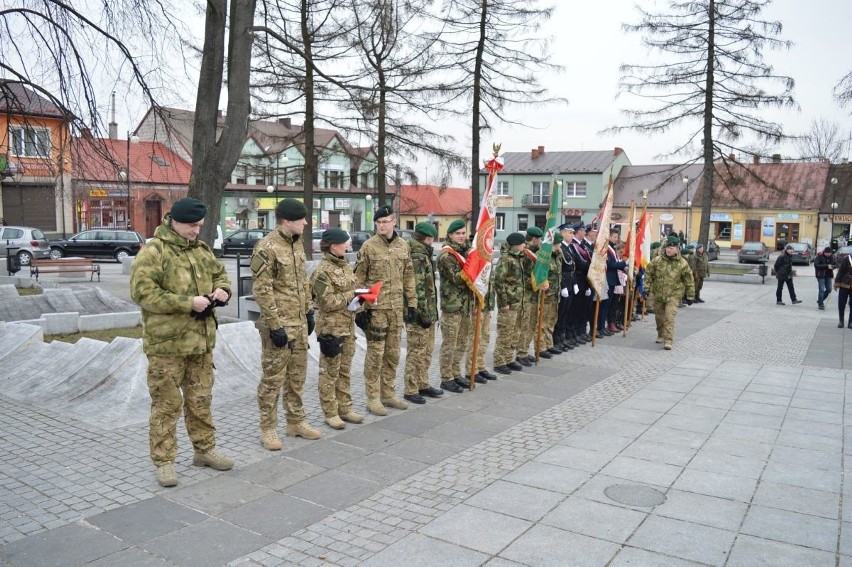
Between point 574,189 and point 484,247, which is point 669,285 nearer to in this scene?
point 484,247

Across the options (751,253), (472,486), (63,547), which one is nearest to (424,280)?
(472,486)

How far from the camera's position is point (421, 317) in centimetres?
771

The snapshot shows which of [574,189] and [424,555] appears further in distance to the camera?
[574,189]

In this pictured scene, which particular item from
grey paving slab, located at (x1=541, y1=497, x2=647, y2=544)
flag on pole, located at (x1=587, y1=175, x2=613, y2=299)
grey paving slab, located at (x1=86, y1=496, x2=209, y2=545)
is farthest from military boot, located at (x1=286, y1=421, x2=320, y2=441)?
flag on pole, located at (x1=587, y1=175, x2=613, y2=299)

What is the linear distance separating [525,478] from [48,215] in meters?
41.8

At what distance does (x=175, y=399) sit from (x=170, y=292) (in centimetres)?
82

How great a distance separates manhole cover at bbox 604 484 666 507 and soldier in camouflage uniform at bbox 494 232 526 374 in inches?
164

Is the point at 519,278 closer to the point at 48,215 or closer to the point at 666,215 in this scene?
the point at 48,215

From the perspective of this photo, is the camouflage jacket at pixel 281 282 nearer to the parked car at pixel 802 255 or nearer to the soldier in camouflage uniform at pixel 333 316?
the soldier in camouflage uniform at pixel 333 316

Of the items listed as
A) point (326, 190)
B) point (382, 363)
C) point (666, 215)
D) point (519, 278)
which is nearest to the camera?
point (382, 363)

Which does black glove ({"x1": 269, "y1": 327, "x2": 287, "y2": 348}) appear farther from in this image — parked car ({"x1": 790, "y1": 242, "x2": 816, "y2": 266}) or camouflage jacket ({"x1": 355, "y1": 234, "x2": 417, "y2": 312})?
parked car ({"x1": 790, "y1": 242, "x2": 816, "y2": 266})

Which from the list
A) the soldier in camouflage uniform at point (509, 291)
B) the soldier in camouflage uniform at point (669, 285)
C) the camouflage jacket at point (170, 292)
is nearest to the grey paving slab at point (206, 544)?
the camouflage jacket at point (170, 292)

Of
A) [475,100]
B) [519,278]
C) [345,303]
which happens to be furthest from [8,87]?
[475,100]

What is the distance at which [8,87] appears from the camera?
24.8 feet
